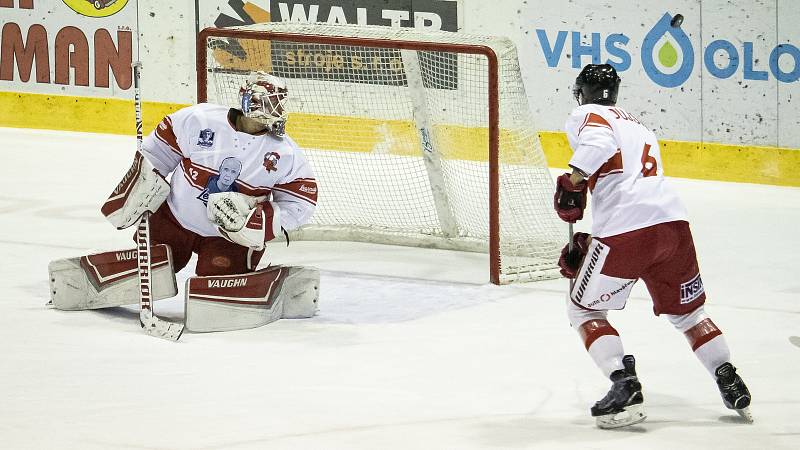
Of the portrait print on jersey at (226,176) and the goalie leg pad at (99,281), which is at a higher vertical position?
the portrait print on jersey at (226,176)

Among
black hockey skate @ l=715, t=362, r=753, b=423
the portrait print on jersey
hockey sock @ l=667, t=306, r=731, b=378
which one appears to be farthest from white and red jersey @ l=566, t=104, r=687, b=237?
the portrait print on jersey

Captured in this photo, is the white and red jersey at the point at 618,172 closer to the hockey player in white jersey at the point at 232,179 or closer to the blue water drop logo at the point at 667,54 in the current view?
the hockey player in white jersey at the point at 232,179

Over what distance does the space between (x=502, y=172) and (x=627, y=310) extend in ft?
3.63

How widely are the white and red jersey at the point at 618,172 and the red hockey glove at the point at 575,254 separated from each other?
57mm

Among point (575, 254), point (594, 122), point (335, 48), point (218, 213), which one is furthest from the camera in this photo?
point (335, 48)

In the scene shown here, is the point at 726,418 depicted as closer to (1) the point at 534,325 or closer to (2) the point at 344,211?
(1) the point at 534,325

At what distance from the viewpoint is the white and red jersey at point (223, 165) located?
5340 mm

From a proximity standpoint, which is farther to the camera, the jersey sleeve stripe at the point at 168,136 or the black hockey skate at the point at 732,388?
the jersey sleeve stripe at the point at 168,136

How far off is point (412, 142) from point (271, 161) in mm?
1894

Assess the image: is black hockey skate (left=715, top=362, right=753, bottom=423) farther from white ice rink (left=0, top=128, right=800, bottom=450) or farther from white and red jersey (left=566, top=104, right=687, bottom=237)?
white and red jersey (left=566, top=104, right=687, bottom=237)

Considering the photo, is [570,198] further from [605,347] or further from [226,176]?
[226,176]

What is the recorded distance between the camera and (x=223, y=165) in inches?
211

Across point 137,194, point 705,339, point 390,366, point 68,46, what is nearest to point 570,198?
point 705,339

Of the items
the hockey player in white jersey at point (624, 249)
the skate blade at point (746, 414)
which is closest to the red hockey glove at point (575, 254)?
the hockey player in white jersey at point (624, 249)
